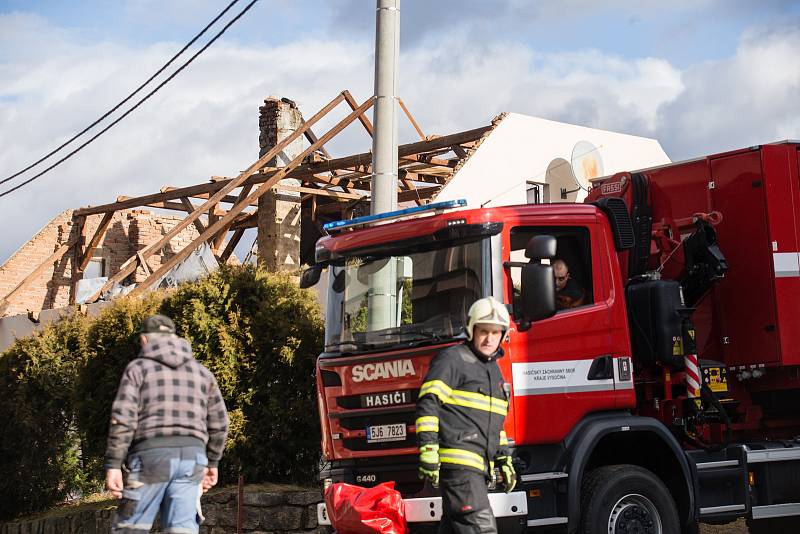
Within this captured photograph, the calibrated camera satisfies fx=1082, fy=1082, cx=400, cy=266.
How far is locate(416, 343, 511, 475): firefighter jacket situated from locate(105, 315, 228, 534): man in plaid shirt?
1.54 meters

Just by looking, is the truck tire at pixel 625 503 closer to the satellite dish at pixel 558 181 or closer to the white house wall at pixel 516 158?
the white house wall at pixel 516 158

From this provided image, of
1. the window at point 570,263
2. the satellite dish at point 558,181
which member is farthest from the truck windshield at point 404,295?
the satellite dish at point 558,181

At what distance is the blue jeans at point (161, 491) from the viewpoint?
6.58m

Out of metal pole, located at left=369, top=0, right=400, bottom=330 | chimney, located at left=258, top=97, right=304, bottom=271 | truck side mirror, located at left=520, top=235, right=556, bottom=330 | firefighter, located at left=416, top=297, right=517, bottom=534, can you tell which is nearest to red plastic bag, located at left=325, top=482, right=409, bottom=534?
firefighter, located at left=416, top=297, right=517, bottom=534

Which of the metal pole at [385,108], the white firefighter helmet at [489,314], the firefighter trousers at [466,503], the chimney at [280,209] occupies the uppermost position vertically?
the chimney at [280,209]

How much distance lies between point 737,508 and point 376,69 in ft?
16.4

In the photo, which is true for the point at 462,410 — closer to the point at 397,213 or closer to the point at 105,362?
the point at 397,213

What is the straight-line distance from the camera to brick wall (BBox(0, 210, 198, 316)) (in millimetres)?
25953

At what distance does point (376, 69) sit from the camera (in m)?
10.1

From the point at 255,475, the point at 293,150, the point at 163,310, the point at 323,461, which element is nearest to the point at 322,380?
the point at 323,461

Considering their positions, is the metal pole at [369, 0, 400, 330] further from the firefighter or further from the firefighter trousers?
the firefighter trousers

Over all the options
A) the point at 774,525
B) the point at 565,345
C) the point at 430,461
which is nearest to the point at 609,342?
the point at 565,345

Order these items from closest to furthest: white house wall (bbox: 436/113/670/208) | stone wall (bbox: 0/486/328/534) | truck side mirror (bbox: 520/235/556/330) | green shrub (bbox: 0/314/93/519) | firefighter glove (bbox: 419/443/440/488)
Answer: firefighter glove (bbox: 419/443/440/488) → truck side mirror (bbox: 520/235/556/330) → stone wall (bbox: 0/486/328/534) → green shrub (bbox: 0/314/93/519) → white house wall (bbox: 436/113/670/208)

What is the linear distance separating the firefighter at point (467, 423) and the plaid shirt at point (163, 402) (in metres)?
1.52
